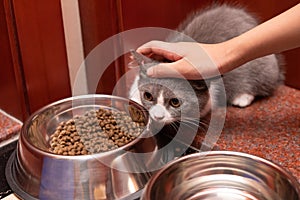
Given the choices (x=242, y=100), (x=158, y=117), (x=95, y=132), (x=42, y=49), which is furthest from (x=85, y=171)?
(x=242, y=100)

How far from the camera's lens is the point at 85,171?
3.59ft

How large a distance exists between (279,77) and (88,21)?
0.66 metres

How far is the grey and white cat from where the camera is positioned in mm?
1353

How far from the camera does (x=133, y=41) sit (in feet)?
5.01

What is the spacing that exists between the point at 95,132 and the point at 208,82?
0.35m

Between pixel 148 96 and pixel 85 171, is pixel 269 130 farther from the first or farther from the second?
pixel 85 171

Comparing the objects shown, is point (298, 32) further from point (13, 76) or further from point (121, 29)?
point (13, 76)

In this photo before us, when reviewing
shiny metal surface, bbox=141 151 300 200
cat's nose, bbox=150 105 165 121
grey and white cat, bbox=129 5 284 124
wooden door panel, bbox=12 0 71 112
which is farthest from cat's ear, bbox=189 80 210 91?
wooden door panel, bbox=12 0 71 112

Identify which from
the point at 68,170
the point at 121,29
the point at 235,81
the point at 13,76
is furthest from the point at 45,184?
the point at 235,81

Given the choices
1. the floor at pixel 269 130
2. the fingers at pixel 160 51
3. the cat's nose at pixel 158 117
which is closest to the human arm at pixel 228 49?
the fingers at pixel 160 51

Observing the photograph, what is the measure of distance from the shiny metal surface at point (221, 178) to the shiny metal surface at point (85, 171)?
0.31ft

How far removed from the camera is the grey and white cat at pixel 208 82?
135cm

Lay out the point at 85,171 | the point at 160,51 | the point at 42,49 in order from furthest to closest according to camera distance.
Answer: the point at 42,49
the point at 160,51
the point at 85,171

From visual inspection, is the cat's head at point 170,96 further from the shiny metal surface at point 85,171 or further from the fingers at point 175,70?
the shiny metal surface at point 85,171
